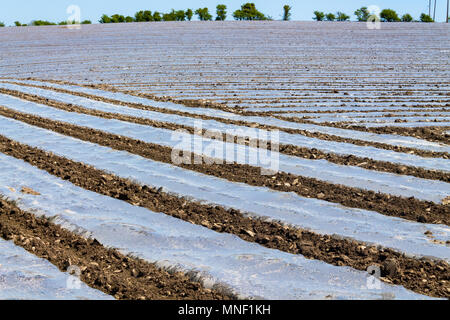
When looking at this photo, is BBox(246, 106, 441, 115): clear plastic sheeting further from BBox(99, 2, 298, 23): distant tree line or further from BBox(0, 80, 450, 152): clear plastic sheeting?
BBox(99, 2, 298, 23): distant tree line

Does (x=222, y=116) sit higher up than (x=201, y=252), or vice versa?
(x=222, y=116)

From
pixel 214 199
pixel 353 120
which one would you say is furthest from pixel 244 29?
pixel 214 199

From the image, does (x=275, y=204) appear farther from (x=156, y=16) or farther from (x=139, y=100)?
(x=156, y=16)

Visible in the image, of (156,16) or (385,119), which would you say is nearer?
(385,119)

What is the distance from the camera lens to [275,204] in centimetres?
486

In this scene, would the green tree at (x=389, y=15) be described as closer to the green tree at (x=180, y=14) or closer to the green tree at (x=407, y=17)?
the green tree at (x=407, y=17)

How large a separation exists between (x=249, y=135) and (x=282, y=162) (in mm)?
1313

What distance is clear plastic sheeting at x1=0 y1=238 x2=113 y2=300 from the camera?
3301 mm

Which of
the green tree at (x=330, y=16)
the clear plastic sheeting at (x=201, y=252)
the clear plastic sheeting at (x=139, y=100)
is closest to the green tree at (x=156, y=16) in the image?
the green tree at (x=330, y=16)

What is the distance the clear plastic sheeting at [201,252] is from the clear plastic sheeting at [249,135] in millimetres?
2258

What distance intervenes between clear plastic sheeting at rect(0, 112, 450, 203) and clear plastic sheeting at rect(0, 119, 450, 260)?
2.06ft

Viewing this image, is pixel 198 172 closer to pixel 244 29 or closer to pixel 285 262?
pixel 285 262

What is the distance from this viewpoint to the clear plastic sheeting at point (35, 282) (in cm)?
330

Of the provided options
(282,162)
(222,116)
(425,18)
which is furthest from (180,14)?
(282,162)
